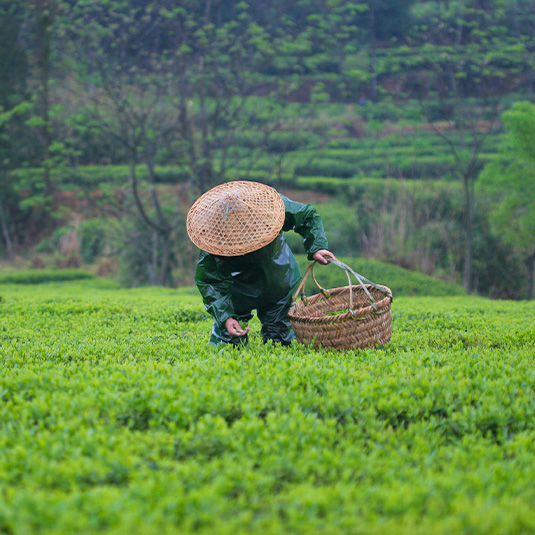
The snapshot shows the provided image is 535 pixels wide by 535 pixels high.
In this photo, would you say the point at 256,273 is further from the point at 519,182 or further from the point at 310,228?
the point at 519,182

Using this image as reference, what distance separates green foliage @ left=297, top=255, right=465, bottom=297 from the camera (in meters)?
10.3

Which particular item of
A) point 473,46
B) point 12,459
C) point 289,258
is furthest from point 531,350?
point 473,46

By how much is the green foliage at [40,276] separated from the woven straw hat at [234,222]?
10672mm

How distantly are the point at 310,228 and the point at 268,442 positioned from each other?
2.04 m

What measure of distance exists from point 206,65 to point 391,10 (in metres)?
18.0

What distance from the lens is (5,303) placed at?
716cm

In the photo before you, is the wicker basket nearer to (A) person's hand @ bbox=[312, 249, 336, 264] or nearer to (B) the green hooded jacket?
(A) person's hand @ bbox=[312, 249, 336, 264]

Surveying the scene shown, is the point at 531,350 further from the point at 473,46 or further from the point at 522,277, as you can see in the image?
the point at 473,46

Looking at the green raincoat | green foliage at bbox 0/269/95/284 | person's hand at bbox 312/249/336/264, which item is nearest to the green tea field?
the green raincoat

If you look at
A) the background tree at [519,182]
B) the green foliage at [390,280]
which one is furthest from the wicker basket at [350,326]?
the background tree at [519,182]

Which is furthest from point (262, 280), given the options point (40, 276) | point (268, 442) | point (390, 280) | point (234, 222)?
point (40, 276)

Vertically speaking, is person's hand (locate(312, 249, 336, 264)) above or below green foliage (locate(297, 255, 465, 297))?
above

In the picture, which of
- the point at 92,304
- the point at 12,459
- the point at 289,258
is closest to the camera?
the point at 12,459

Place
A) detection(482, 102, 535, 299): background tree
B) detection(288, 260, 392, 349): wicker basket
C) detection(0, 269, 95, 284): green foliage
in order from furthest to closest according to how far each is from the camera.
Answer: detection(0, 269, 95, 284): green foliage, detection(482, 102, 535, 299): background tree, detection(288, 260, 392, 349): wicker basket
